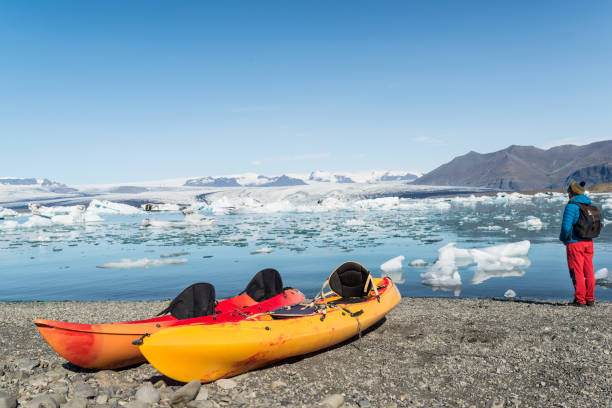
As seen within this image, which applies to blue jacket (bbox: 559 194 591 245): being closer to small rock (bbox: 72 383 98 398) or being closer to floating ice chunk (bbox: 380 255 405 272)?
floating ice chunk (bbox: 380 255 405 272)

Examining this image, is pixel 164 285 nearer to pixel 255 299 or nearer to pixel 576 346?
pixel 255 299

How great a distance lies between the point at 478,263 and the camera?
1288 cm

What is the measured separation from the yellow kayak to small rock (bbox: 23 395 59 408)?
86cm

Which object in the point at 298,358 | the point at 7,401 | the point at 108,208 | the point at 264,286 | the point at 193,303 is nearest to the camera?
the point at 7,401

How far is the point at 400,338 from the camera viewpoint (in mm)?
6293

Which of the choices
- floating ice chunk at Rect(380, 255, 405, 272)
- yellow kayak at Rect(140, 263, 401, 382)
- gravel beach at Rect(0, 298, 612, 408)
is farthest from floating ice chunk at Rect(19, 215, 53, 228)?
yellow kayak at Rect(140, 263, 401, 382)

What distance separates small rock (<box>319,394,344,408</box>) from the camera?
412 centimetres

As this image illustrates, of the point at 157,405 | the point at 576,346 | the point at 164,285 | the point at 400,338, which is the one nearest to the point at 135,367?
the point at 157,405

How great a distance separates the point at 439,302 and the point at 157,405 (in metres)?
6.34

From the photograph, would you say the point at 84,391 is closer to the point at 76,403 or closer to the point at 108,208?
the point at 76,403

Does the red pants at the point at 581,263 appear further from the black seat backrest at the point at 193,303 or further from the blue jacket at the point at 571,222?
the black seat backrest at the point at 193,303

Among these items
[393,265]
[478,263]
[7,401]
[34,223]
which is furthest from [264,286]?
[34,223]

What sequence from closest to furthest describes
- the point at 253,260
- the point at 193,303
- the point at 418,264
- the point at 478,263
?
1. the point at 193,303
2. the point at 478,263
3. the point at 418,264
4. the point at 253,260

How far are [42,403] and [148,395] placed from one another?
93cm
